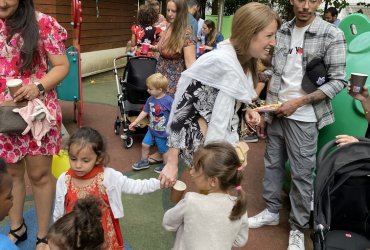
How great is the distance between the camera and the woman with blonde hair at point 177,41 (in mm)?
3697

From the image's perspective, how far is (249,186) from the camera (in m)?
4.24

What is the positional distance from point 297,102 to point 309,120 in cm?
19

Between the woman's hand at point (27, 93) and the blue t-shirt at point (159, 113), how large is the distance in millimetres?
1948

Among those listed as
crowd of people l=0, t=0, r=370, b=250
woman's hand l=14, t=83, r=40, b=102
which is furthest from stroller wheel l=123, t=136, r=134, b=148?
woman's hand l=14, t=83, r=40, b=102

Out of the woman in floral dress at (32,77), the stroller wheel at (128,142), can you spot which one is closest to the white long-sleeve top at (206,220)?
the woman in floral dress at (32,77)

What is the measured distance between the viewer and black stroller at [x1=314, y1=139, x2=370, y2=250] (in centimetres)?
242

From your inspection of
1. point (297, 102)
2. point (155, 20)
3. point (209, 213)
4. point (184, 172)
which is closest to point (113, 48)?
point (155, 20)

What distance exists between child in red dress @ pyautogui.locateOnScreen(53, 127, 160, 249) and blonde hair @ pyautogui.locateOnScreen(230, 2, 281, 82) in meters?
0.93

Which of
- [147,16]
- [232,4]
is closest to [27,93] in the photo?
[147,16]

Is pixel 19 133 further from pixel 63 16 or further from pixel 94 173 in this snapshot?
pixel 63 16

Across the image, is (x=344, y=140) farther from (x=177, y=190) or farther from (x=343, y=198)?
(x=177, y=190)

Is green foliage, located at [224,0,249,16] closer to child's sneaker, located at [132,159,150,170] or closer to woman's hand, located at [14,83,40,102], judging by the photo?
child's sneaker, located at [132,159,150,170]

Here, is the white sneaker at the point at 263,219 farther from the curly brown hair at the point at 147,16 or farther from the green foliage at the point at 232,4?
the green foliage at the point at 232,4

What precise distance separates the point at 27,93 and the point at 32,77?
172mm
